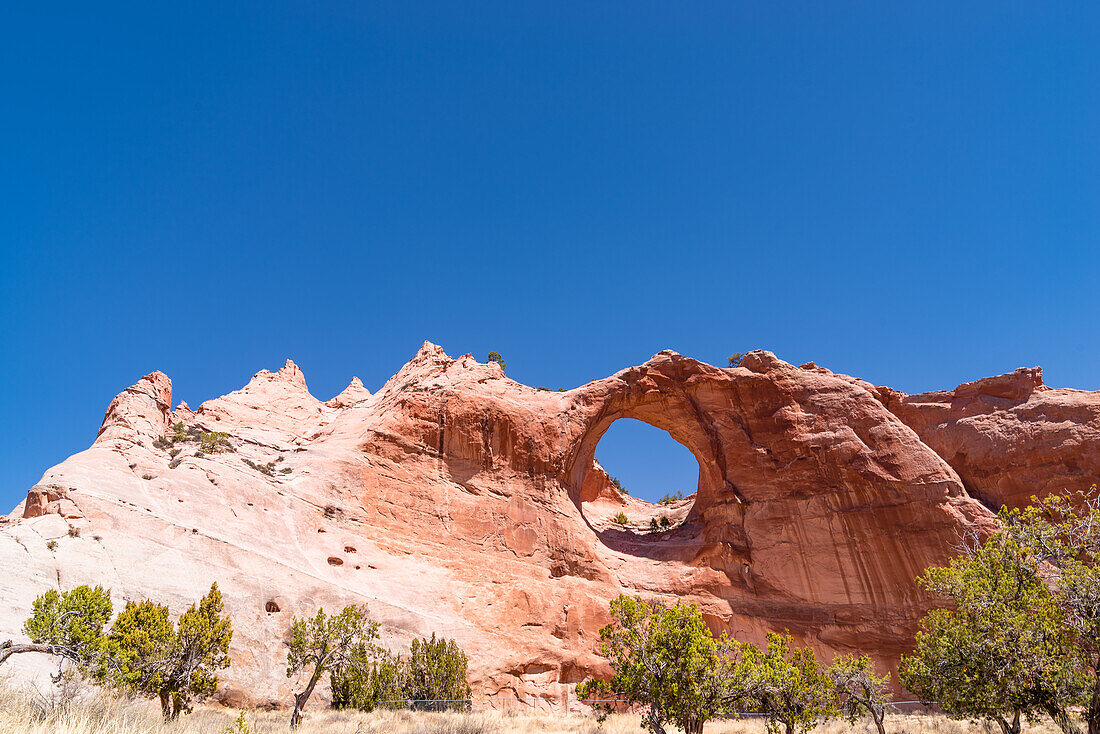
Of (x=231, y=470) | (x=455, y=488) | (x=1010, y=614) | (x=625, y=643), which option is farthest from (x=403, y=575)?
(x=1010, y=614)

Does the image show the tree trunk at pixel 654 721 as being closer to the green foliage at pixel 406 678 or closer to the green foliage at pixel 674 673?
the green foliage at pixel 674 673

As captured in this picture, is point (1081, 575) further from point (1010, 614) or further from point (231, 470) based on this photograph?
point (231, 470)

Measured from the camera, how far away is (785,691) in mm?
18484

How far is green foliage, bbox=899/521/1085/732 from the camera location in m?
13.0

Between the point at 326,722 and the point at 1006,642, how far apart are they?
18276mm

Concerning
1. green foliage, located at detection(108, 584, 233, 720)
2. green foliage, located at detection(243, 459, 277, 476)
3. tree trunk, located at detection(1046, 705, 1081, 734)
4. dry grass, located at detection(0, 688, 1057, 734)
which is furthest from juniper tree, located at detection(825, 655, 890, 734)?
green foliage, located at detection(243, 459, 277, 476)

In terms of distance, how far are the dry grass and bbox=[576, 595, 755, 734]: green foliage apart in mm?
4907

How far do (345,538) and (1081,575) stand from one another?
85.9 ft

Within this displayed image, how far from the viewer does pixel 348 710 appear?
20.1 metres

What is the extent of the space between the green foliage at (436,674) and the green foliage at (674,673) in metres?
7.44

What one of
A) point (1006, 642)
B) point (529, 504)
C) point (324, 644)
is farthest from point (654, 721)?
point (529, 504)

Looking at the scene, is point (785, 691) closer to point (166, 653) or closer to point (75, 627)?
point (166, 653)

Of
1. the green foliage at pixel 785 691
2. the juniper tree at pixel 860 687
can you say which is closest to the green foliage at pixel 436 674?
the green foliage at pixel 785 691

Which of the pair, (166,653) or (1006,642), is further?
(166,653)
